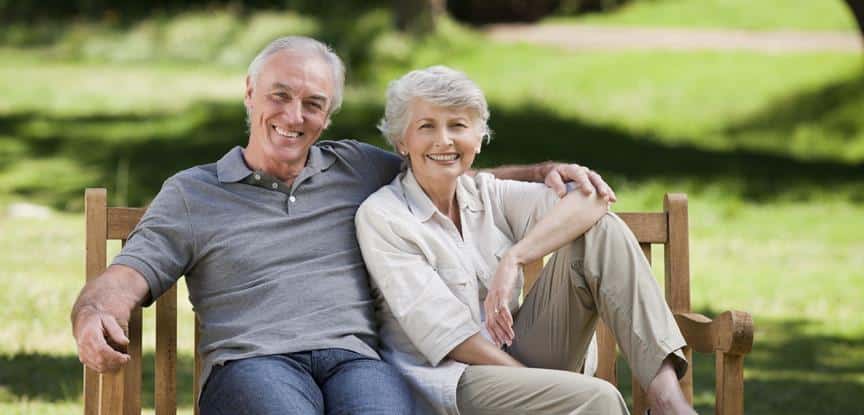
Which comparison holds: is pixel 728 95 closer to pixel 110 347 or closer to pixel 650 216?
pixel 650 216

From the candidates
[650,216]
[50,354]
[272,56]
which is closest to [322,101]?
[272,56]

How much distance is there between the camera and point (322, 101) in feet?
14.3

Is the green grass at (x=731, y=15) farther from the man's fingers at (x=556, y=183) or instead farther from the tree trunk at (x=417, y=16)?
the man's fingers at (x=556, y=183)

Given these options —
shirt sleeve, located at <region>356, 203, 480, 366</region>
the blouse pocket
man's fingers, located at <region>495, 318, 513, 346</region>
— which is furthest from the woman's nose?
man's fingers, located at <region>495, 318, 513, 346</region>

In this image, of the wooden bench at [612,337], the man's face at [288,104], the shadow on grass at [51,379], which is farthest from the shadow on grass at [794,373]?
the man's face at [288,104]

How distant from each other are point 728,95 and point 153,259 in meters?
14.8

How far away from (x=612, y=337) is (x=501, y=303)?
24.5 inches

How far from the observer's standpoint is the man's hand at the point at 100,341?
3559 millimetres

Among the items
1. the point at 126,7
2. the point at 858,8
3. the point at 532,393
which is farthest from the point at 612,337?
the point at 126,7

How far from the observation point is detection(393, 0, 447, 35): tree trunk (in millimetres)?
19031

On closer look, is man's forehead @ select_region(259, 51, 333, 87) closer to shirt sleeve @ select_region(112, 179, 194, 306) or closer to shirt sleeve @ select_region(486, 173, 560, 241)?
shirt sleeve @ select_region(112, 179, 194, 306)

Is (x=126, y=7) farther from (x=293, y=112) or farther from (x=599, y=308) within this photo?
(x=599, y=308)

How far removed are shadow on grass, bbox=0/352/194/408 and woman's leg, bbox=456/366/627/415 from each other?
2464 millimetres

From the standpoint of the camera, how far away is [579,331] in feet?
13.9
